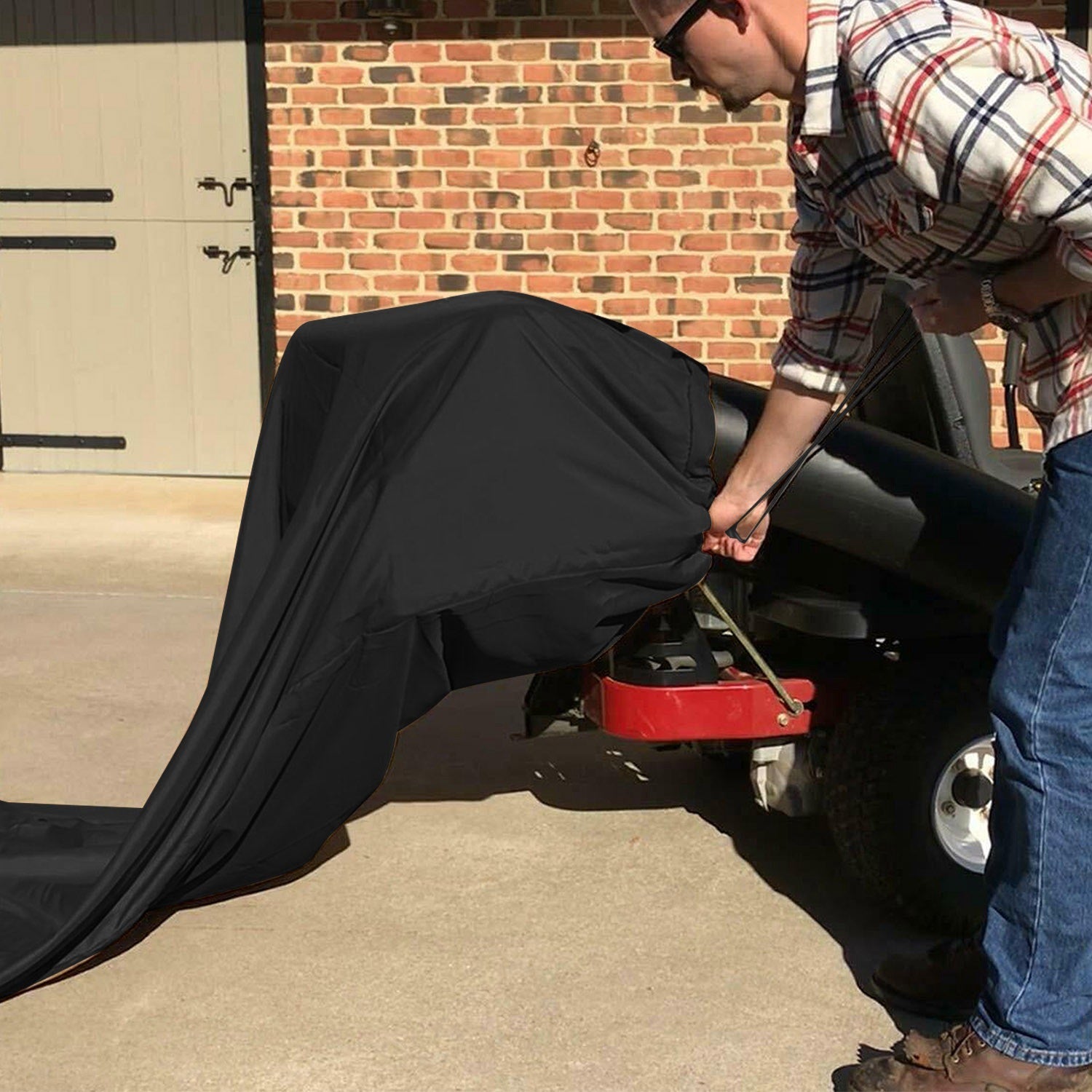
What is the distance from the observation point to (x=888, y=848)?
3.42 meters

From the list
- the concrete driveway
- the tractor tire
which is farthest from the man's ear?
the concrete driveway

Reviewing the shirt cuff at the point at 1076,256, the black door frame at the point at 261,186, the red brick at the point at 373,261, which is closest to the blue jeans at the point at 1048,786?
the shirt cuff at the point at 1076,256

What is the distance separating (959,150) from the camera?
231cm

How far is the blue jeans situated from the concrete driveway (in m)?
0.46

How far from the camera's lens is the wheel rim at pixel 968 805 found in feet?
11.4

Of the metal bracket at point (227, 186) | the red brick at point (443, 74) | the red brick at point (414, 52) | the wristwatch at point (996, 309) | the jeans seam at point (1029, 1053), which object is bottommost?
the jeans seam at point (1029, 1053)

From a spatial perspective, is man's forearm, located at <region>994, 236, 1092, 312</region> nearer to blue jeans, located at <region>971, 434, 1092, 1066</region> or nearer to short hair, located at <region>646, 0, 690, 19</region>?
blue jeans, located at <region>971, 434, 1092, 1066</region>

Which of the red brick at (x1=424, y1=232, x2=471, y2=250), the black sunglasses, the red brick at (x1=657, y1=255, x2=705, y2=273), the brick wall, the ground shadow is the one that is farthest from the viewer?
the red brick at (x1=424, y1=232, x2=471, y2=250)

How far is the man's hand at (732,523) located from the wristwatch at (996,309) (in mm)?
719

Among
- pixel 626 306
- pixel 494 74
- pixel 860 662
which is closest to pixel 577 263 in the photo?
pixel 626 306

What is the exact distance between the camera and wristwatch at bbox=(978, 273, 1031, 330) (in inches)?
101

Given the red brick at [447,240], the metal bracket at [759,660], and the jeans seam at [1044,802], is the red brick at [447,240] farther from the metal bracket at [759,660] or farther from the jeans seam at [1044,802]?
the jeans seam at [1044,802]

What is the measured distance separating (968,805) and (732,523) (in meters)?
0.85

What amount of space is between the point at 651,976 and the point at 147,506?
5061 millimetres
